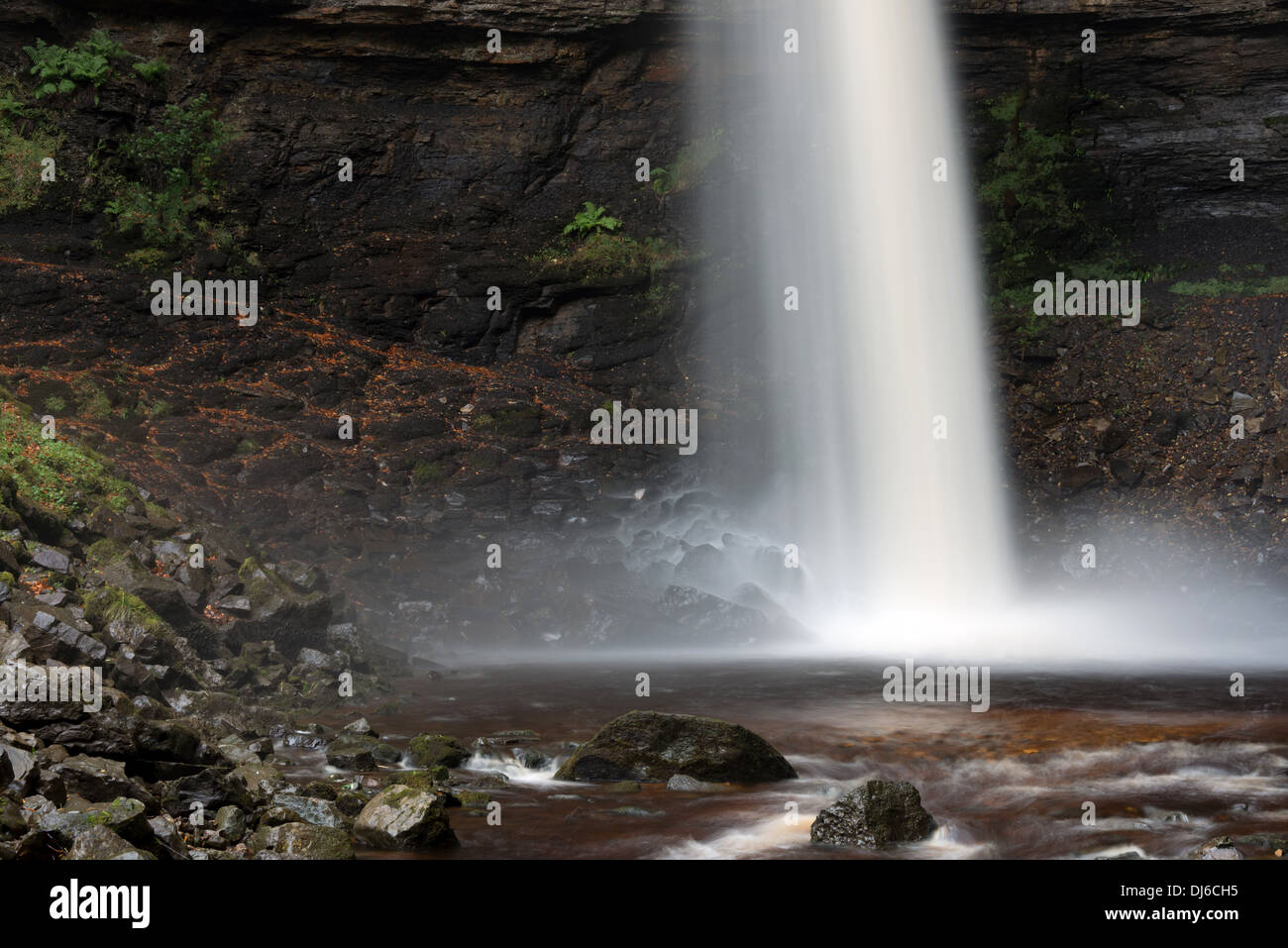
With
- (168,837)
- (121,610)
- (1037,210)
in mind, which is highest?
(1037,210)

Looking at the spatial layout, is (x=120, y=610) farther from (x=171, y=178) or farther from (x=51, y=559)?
(x=171, y=178)

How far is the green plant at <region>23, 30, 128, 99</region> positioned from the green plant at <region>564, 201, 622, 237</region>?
10.5 metres

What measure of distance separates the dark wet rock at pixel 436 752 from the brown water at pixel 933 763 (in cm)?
18

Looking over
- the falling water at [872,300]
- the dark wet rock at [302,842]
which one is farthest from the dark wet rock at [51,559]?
the falling water at [872,300]

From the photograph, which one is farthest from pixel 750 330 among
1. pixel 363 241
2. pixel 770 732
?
pixel 770 732

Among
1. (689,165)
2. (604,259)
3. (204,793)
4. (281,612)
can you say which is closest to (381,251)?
(604,259)

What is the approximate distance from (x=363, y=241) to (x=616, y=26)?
7.35 m

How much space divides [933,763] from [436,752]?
4112 millimetres

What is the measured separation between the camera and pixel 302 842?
224 inches

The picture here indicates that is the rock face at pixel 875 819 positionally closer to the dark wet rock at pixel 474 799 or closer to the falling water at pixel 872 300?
the dark wet rock at pixel 474 799

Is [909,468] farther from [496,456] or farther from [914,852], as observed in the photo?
[914,852]

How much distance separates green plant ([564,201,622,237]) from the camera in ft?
73.8

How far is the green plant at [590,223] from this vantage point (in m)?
22.5

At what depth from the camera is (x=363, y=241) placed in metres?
22.2
